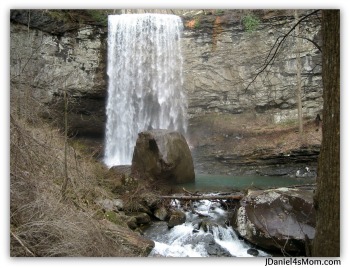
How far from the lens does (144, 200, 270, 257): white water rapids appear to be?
3.51 m

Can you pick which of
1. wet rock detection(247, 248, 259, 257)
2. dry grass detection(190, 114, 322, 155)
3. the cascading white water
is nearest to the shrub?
the cascading white water

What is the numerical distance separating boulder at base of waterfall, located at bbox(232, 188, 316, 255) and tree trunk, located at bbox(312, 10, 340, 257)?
43.3 inches

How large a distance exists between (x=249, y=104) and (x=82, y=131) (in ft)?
16.5

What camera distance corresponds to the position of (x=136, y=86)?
30.6 ft

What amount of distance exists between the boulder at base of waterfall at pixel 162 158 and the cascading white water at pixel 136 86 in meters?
2.27

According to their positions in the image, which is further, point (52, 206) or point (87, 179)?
point (87, 179)

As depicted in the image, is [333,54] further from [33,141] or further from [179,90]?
[179,90]

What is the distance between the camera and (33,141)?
11.2 ft

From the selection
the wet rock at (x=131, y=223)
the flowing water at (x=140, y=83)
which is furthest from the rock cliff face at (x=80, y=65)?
the wet rock at (x=131, y=223)

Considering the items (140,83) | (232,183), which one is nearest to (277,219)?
(232,183)

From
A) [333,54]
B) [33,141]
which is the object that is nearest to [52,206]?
[33,141]

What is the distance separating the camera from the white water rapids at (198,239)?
351 cm

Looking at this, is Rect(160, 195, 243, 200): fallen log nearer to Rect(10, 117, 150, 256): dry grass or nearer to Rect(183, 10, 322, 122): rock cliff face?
Rect(10, 117, 150, 256): dry grass
